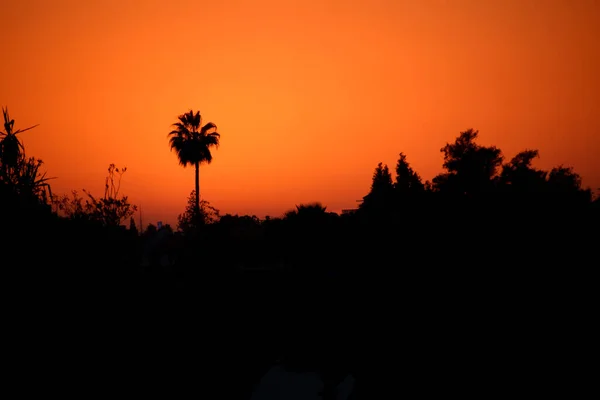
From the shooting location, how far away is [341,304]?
1496 centimetres

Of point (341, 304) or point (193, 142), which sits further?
point (193, 142)

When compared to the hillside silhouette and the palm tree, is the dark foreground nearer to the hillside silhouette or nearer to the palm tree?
the hillside silhouette

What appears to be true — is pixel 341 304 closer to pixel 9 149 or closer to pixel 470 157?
pixel 9 149

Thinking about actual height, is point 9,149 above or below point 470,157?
below

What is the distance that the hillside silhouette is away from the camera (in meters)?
9.90

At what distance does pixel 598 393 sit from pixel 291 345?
10.2 metres

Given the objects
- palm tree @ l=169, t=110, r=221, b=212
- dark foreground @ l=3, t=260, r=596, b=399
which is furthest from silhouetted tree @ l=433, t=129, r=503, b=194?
dark foreground @ l=3, t=260, r=596, b=399

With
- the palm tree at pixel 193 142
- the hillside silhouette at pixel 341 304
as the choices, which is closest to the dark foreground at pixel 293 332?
the hillside silhouette at pixel 341 304

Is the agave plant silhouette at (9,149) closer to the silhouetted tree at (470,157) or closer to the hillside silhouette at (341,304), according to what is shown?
the hillside silhouette at (341,304)

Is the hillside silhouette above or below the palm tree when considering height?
below

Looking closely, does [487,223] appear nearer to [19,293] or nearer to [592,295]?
[592,295]

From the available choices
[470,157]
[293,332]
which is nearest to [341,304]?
[293,332]

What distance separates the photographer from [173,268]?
19812 mm

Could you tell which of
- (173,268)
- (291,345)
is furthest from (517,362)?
(173,268)
